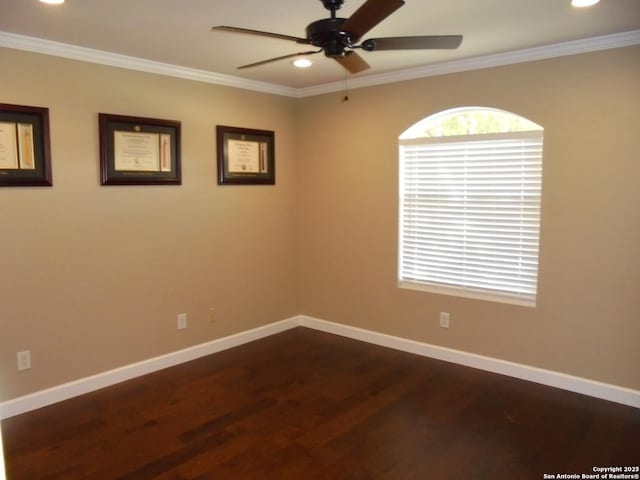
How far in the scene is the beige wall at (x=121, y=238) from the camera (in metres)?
3.19

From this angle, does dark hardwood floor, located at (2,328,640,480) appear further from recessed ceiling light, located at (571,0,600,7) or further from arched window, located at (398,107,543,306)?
recessed ceiling light, located at (571,0,600,7)

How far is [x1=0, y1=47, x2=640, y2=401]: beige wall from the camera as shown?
3.22 metres

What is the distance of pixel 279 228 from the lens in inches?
193

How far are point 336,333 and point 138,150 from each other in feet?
8.29

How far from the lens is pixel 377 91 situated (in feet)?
14.3

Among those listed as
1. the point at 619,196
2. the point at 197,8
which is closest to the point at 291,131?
the point at 197,8

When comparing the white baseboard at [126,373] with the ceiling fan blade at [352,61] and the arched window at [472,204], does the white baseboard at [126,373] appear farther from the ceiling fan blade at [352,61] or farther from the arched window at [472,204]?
the ceiling fan blade at [352,61]

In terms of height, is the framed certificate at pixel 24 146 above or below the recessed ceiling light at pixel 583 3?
below

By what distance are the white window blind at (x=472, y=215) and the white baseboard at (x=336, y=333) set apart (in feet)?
1.72

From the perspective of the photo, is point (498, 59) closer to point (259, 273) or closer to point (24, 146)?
point (259, 273)

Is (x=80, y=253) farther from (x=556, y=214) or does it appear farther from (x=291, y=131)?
(x=556, y=214)

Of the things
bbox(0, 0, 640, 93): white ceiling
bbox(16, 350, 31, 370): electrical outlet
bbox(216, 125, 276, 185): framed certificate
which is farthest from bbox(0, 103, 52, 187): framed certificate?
bbox(216, 125, 276, 185): framed certificate

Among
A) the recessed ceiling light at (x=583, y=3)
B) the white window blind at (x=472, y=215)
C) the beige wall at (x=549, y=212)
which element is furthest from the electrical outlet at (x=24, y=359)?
the recessed ceiling light at (x=583, y=3)

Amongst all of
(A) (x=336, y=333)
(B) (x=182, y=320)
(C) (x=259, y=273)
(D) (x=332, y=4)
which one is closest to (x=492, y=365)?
(A) (x=336, y=333)
